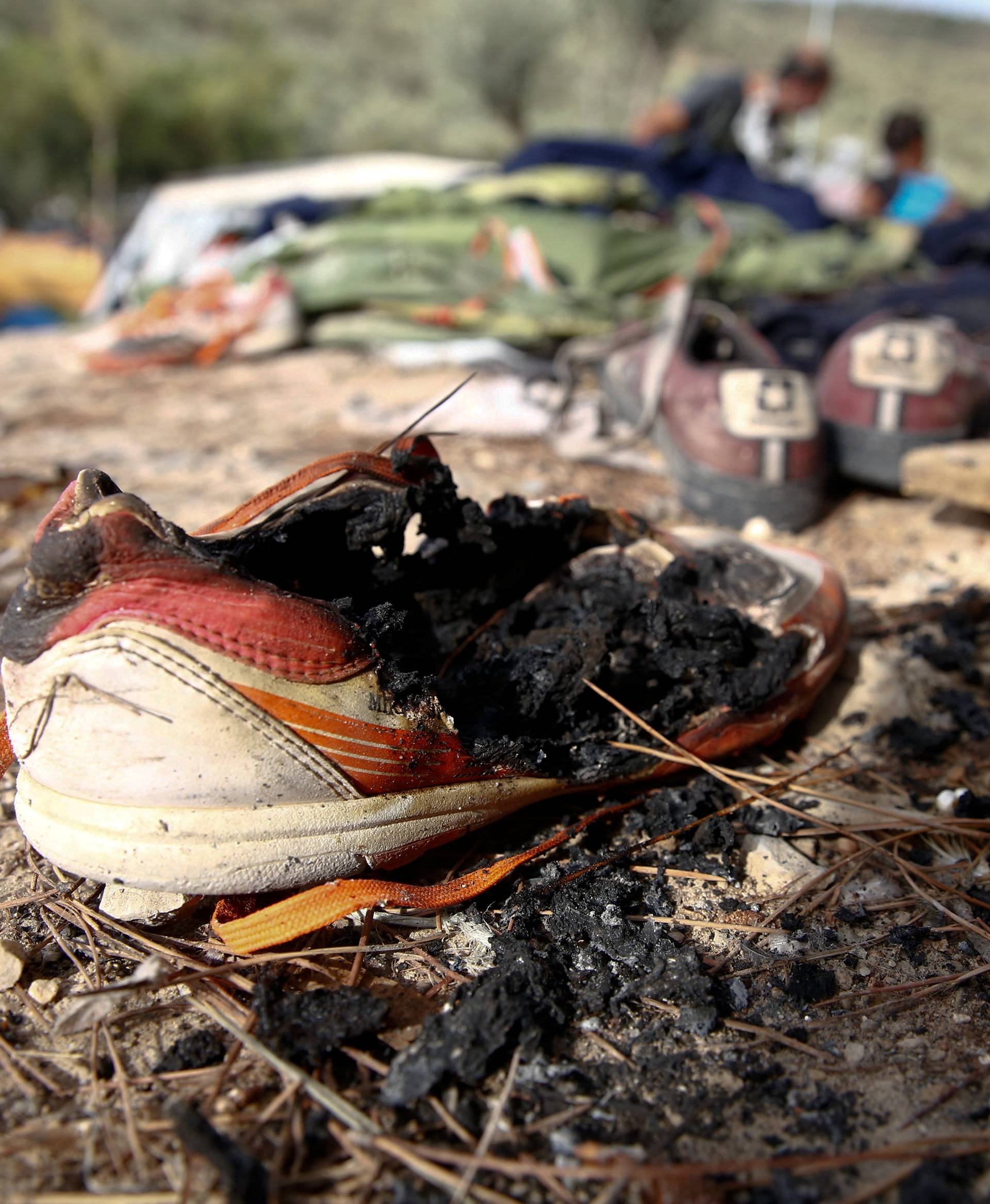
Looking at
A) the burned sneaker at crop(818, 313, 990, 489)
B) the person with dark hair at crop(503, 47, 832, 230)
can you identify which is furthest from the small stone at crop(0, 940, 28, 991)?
the person with dark hair at crop(503, 47, 832, 230)

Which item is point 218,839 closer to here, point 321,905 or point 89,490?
point 321,905

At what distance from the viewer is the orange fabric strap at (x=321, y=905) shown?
1.23 m

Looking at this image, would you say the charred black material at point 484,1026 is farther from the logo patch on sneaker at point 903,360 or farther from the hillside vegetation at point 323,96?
the hillside vegetation at point 323,96

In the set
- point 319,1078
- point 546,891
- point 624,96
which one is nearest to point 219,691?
point 319,1078

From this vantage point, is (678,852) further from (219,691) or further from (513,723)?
(219,691)

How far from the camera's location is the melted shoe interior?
1.52 metres

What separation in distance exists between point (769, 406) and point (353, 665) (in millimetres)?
1958

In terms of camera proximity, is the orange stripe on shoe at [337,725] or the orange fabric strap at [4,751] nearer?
the orange stripe on shoe at [337,725]

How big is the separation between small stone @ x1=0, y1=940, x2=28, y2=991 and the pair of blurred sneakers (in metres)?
2.32

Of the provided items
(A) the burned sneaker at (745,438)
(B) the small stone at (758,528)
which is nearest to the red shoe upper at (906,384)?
(A) the burned sneaker at (745,438)

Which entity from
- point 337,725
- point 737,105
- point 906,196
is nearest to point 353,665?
point 337,725

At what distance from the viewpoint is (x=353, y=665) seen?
1285 millimetres

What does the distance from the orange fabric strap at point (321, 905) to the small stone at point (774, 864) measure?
495 mm

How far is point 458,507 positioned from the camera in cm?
171
